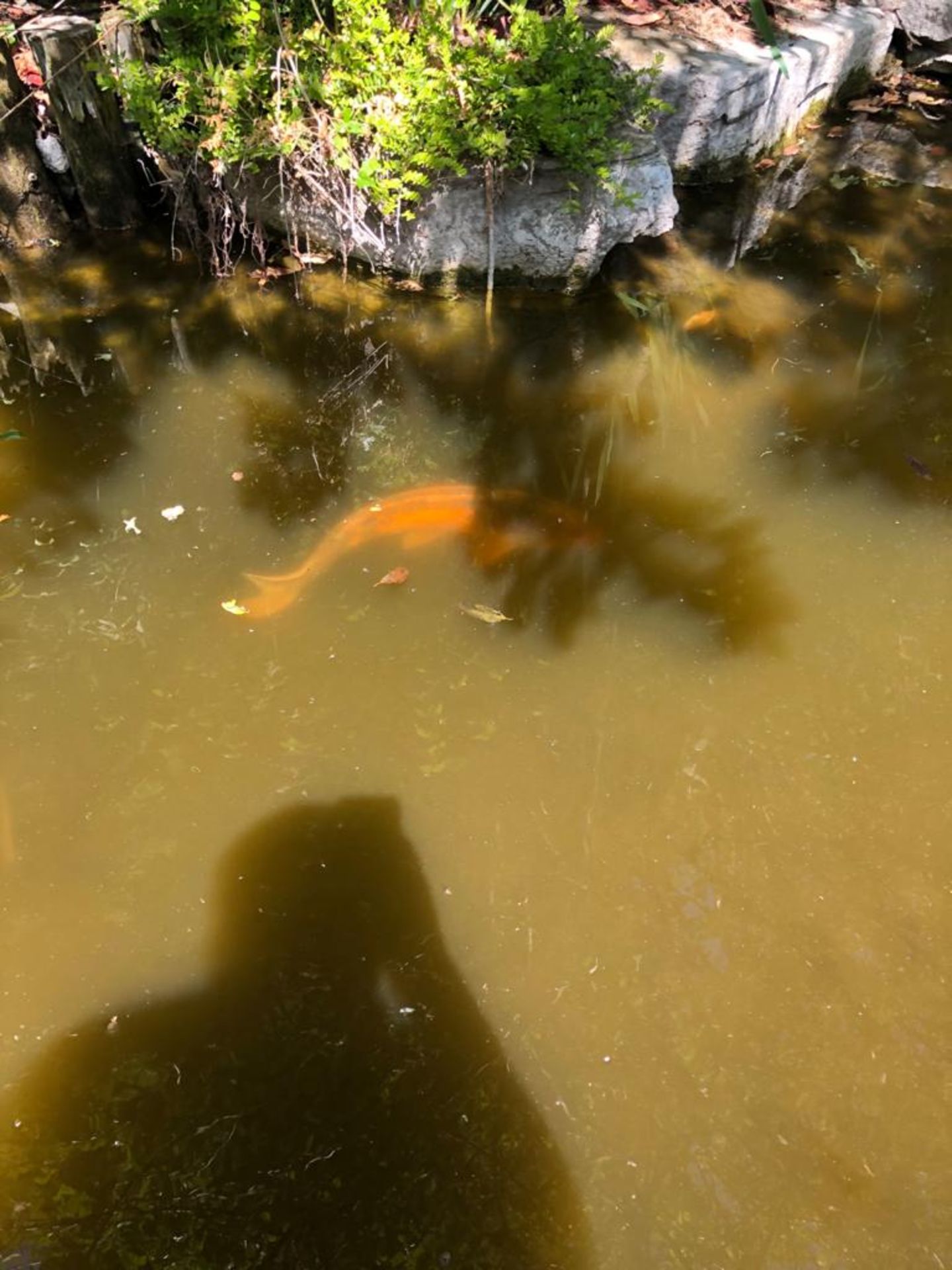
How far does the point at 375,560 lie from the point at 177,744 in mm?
939

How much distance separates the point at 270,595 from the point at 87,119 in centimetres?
297

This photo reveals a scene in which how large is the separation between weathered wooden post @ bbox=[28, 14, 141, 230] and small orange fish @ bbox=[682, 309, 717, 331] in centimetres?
284

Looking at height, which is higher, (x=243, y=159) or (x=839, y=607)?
(x=243, y=159)

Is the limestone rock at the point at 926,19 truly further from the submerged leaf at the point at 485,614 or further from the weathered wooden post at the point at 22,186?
the submerged leaf at the point at 485,614

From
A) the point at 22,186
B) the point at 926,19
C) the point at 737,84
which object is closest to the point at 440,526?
the point at 22,186

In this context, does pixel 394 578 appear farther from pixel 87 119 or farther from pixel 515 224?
pixel 87 119

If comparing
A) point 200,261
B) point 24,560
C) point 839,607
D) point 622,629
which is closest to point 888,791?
point 839,607

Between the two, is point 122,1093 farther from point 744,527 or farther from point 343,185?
point 343,185

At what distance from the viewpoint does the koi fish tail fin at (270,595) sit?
318cm

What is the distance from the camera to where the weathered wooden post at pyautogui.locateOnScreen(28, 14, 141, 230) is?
174 inches

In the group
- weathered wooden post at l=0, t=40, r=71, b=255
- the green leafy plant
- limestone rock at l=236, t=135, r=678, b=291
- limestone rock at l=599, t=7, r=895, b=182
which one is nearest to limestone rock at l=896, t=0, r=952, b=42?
limestone rock at l=599, t=7, r=895, b=182

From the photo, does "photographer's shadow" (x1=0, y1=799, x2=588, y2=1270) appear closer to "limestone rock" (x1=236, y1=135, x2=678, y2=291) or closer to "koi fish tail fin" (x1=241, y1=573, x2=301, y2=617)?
"koi fish tail fin" (x1=241, y1=573, x2=301, y2=617)

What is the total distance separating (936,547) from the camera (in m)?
3.41

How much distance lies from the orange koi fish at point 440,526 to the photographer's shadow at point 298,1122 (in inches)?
46.9
